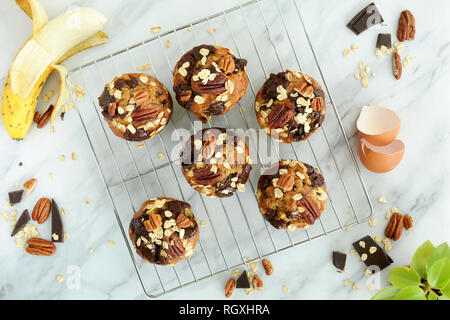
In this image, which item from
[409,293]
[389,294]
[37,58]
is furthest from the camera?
[37,58]

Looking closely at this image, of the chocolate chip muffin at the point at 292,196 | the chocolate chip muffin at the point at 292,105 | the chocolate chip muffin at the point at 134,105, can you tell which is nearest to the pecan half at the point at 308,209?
the chocolate chip muffin at the point at 292,196

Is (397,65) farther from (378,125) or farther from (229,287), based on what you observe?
(229,287)

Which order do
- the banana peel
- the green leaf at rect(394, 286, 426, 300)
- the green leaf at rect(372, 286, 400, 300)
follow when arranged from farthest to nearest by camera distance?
the banana peel, the green leaf at rect(372, 286, 400, 300), the green leaf at rect(394, 286, 426, 300)

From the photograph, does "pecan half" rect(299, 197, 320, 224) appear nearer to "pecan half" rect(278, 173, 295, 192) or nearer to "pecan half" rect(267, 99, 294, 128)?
"pecan half" rect(278, 173, 295, 192)

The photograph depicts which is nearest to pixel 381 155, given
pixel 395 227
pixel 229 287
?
pixel 395 227

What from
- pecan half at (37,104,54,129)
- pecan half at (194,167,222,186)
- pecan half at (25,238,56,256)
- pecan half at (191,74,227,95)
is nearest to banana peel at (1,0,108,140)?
pecan half at (37,104,54,129)

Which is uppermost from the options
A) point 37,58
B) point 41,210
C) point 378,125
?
point 37,58

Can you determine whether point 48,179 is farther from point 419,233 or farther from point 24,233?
point 419,233
